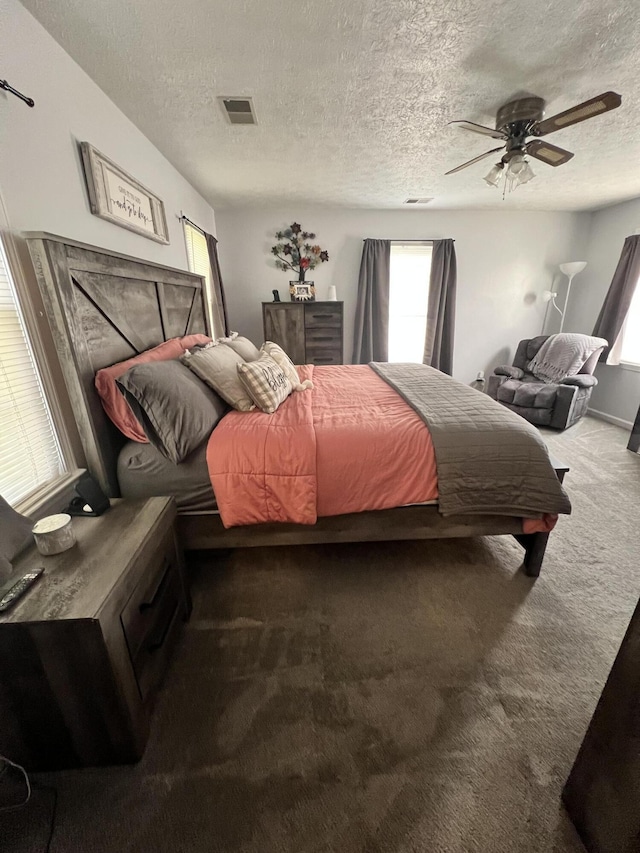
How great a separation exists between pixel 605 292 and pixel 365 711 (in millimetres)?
5294

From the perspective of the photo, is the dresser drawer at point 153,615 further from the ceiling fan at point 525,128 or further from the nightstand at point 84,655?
the ceiling fan at point 525,128

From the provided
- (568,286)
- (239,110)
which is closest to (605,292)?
(568,286)

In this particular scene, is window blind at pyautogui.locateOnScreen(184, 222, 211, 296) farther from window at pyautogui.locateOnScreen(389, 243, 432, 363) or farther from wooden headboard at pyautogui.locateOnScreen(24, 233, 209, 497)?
window at pyautogui.locateOnScreen(389, 243, 432, 363)

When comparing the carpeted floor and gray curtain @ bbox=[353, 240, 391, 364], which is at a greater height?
gray curtain @ bbox=[353, 240, 391, 364]

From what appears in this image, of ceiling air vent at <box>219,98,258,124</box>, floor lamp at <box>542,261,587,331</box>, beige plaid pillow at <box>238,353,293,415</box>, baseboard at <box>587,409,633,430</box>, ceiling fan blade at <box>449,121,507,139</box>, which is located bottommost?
baseboard at <box>587,409,633,430</box>

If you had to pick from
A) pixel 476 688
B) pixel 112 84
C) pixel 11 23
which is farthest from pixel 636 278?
pixel 11 23

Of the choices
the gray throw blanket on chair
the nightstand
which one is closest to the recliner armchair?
the gray throw blanket on chair

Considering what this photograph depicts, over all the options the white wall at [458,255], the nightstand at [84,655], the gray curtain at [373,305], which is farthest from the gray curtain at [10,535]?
the gray curtain at [373,305]

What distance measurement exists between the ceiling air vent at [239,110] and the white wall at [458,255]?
2170 millimetres

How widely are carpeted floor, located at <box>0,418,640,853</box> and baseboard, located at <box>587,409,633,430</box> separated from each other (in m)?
2.61

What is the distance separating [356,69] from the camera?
1674 millimetres

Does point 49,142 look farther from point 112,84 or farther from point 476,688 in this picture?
point 476,688

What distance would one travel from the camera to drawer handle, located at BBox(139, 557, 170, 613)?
107cm

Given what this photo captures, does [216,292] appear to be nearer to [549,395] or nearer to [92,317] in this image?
Result: [92,317]
